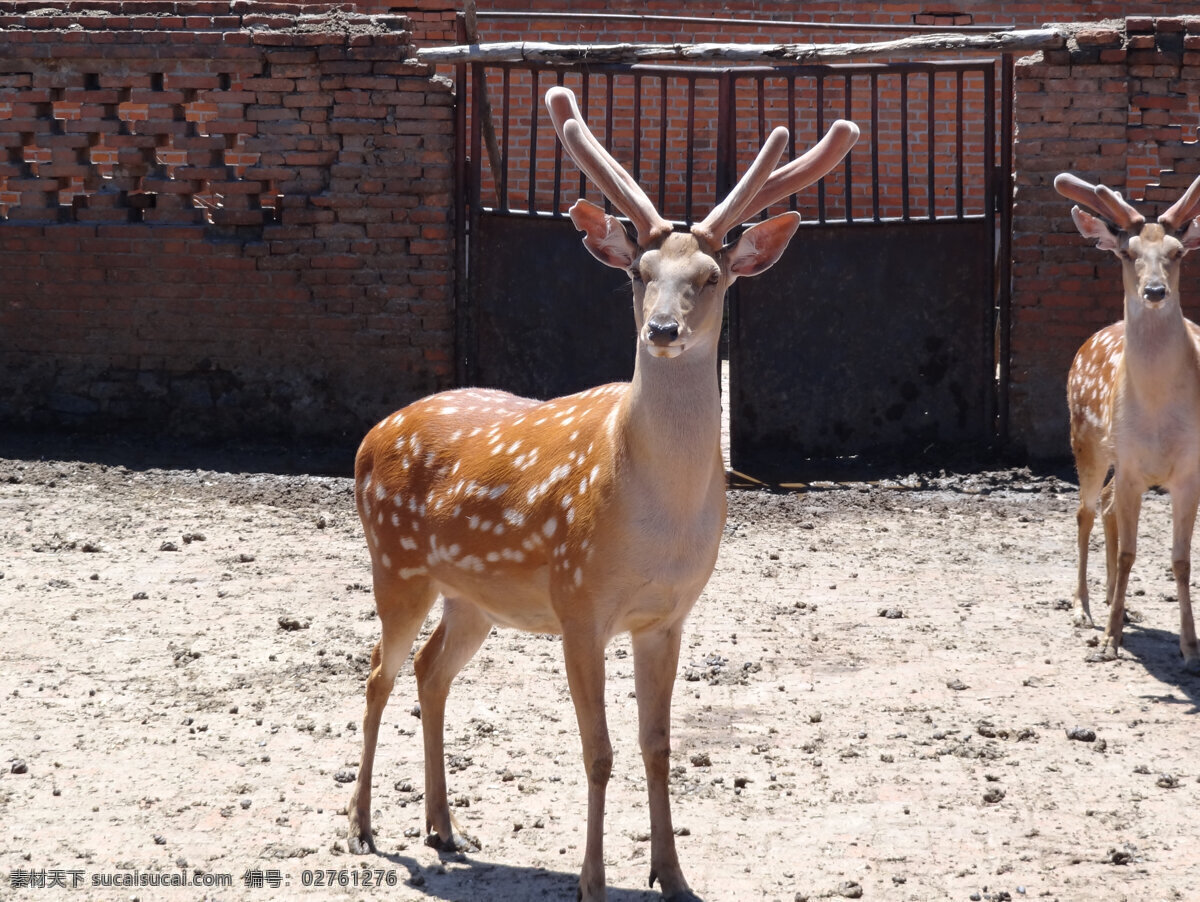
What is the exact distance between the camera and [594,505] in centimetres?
365

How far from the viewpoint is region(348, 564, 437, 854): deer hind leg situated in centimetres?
408

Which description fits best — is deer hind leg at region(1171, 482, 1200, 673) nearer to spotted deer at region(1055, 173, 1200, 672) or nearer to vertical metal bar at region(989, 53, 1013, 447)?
spotted deer at region(1055, 173, 1200, 672)

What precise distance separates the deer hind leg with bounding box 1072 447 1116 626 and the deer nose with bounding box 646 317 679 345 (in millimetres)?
3655

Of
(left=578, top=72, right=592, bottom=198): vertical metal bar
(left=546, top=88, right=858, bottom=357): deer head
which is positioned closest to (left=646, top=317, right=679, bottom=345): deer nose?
(left=546, top=88, right=858, bottom=357): deer head

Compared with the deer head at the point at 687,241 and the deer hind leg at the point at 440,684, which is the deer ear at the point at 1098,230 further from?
the deer hind leg at the point at 440,684

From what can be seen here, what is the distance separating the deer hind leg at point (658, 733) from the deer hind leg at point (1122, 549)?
2.79 metres

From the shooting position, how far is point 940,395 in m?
9.48

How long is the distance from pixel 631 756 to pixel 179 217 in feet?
20.7

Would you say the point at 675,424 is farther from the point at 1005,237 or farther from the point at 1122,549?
the point at 1005,237

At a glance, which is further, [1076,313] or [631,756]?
[1076,313]

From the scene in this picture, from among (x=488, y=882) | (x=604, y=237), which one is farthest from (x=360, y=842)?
(x=604, y=237)

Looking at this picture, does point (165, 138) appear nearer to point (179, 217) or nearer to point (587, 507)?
point (179, 217)

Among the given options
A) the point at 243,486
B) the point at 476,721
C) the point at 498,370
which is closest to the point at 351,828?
the point at 476,721

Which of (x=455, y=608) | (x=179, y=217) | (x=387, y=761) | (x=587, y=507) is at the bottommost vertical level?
(x=387, y=761)
